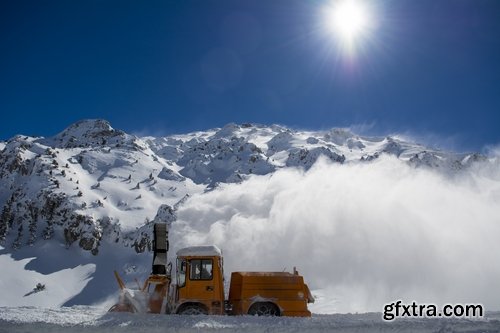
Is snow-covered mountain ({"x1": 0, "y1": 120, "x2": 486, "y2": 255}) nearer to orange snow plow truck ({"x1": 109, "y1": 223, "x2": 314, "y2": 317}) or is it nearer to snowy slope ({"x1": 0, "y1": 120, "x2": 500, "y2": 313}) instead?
snowy slope ({"x1": 0, "y1": 120, "x2": 500, "y2": 313})

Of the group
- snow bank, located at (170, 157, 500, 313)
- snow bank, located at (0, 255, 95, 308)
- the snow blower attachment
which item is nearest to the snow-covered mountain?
snow bank, located at (0, 255, 95, 308)

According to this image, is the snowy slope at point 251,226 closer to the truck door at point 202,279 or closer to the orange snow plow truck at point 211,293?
the orange snow plow truck at point 211,293

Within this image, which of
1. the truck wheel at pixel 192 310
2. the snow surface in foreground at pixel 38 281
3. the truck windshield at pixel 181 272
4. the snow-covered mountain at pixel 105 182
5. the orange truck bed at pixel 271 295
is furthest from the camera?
the snow-covered mountain at pixel 105 182

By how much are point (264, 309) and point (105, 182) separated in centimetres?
7890

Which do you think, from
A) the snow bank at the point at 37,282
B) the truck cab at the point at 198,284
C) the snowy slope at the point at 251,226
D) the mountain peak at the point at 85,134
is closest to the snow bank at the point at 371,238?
the snowy slope at the point at 251,226

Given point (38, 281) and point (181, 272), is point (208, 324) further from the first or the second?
point (38, 281)

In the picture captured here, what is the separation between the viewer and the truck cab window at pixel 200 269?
1430 cm

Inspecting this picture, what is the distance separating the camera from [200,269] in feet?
47.2

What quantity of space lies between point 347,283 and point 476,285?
11.8m

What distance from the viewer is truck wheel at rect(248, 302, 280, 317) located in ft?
47.5

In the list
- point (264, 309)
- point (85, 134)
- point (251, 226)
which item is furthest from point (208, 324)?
point (85, 134)

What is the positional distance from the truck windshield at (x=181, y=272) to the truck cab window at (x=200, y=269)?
233 millimetres

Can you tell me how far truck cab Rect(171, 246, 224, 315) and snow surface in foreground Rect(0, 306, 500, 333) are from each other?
1.59 meters

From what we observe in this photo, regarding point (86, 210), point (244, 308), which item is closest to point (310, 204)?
point (244, 308)
